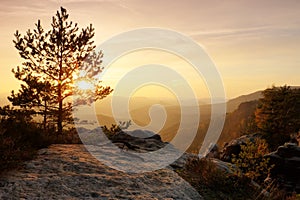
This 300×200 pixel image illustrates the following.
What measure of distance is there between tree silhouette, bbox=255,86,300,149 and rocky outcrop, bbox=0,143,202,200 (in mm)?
27888

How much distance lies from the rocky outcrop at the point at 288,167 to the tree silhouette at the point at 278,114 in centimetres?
1870

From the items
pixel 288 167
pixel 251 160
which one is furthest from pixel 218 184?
pixel 288 167

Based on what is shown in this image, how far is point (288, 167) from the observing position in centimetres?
1520

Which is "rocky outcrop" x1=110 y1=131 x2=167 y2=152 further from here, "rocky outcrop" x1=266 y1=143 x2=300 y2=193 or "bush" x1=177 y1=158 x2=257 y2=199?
"rocky outcrop" x1=266 y1=143 x2=300 y2=193

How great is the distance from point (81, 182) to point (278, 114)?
3271cm

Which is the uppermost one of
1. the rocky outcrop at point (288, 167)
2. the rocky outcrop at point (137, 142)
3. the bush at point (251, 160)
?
the rocky outcrop at point (137, 142)

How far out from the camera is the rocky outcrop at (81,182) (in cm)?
700

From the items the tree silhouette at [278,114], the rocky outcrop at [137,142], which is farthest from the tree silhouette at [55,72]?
the tree silhouette at [278,114]

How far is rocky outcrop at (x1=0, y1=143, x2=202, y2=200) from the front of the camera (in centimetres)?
700

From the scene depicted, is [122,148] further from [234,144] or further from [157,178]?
[234,144]

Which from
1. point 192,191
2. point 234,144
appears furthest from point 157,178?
point 234,144

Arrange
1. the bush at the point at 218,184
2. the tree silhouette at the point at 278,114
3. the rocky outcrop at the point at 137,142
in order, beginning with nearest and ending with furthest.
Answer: the bush at the point at 218,184, the rocky outcrop at the point at 137,142, the tree silhouette at the point at 278,114

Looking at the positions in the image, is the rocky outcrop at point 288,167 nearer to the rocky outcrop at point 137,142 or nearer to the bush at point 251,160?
the bush at point 251,160

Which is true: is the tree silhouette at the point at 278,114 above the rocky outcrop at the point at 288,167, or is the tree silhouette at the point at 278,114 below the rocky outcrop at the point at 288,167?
above
